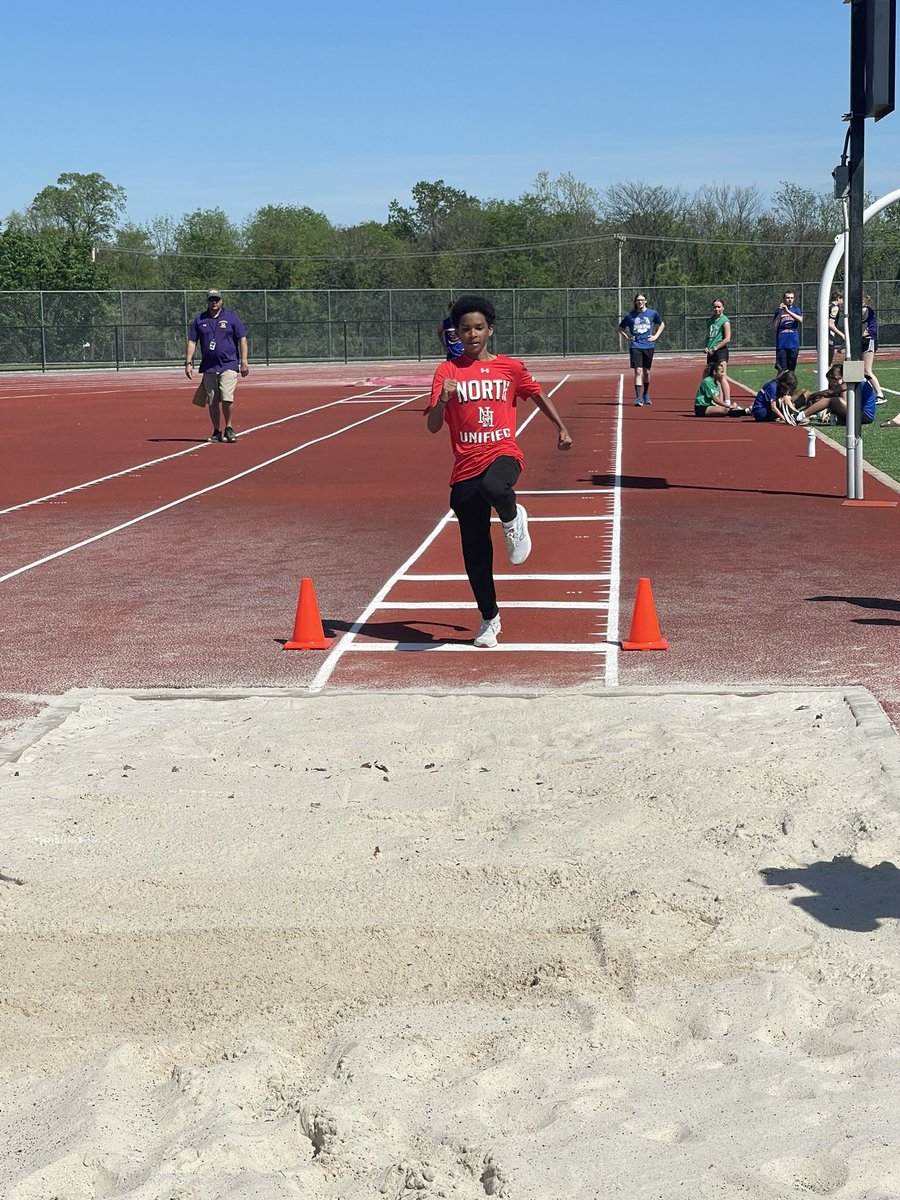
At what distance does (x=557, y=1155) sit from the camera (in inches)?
142

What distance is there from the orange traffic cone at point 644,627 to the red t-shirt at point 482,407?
3.71ft

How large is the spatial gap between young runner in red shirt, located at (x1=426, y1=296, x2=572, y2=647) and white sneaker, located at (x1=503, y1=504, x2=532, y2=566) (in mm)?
58

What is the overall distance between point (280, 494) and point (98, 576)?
5611 mm

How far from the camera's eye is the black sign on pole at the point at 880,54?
43.0 feet

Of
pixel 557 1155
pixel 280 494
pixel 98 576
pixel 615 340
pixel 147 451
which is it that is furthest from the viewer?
pixel 615 340

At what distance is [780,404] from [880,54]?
12.6 m

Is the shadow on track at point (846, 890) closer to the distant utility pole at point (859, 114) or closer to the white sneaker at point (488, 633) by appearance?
the white sneaker at point (488, 633)

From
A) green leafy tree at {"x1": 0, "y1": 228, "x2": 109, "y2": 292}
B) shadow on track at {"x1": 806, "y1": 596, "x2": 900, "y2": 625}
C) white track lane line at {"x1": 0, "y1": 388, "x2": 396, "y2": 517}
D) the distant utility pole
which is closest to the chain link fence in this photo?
green leafy tree at {"x1": 0, "y1": 228, "x2": 109, "y2": 292}

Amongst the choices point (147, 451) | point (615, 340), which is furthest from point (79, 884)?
point (615, 340)

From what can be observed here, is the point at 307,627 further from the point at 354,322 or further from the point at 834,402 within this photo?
the point at 354,322

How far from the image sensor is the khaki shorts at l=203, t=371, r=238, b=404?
72.9ft

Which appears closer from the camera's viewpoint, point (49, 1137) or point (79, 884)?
point (49, 1137)

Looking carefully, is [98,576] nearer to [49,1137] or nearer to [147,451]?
[49,1137]

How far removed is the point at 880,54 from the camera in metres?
13.2
